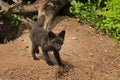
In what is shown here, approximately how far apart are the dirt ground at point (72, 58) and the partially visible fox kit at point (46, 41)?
23 centimetres

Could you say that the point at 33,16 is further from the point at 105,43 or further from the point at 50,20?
the point at 105,43

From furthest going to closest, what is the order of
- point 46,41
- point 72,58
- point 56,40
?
point 72,58 → point 46,41 → point 56,40

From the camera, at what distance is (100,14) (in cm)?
1009

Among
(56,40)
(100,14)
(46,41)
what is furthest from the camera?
(100,14)

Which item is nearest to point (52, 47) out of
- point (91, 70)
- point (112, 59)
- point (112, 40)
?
point (91, 70)

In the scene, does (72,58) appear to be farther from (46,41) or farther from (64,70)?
(46,41)

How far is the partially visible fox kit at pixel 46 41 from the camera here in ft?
23.6

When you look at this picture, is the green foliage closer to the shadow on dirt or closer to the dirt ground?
the dirt ground

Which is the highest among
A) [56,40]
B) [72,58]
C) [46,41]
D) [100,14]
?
[56,40]

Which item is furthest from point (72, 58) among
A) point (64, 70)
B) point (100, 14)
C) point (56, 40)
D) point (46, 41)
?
point (100, 14)

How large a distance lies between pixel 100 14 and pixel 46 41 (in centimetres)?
305

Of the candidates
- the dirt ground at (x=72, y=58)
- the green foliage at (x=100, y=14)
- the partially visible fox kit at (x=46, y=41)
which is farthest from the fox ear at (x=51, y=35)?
the green foliage at (x=100, y=14)

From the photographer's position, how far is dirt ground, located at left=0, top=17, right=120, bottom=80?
25.0ft

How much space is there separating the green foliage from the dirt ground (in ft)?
0.77
